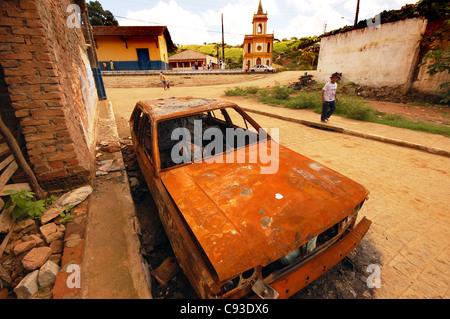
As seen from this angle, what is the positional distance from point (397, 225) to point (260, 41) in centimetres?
3835

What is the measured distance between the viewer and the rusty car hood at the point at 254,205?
4.41ft

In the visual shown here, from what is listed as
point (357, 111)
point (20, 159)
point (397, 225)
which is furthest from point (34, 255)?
point (357, 111)

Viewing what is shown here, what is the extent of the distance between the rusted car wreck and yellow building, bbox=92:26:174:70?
2764cm

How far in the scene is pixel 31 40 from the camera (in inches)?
89.0

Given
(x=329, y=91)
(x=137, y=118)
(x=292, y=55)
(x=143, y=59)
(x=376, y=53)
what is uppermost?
(x=292, y=55)

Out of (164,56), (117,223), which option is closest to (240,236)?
(117,223)

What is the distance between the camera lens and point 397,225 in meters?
2.45

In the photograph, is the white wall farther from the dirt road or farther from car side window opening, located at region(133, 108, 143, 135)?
car side window opening, located at region(133, 108, 143, 135)

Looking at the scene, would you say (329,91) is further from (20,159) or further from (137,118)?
(20,159)

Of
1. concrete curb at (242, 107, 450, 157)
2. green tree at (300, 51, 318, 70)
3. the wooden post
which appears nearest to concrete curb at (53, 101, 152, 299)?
the wooden post

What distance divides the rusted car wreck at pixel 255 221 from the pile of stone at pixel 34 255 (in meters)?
Result: 1.01

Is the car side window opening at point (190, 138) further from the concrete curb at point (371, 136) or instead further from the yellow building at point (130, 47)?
the yellow building at point (130, 47)
